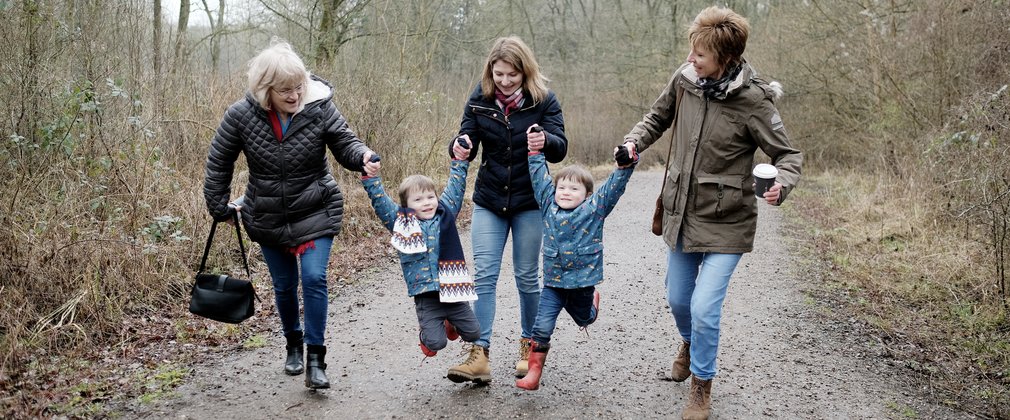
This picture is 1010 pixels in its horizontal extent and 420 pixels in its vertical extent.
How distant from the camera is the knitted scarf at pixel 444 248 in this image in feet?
12.8

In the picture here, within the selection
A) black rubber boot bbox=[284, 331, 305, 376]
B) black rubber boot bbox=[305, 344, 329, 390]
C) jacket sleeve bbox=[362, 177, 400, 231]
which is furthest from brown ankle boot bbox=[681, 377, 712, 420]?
black rubber boot bbox=[284, 331, 305, 376]

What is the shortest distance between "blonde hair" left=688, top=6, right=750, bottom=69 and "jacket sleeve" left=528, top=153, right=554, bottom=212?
98 cm

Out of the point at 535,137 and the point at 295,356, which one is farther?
the point at 295,356

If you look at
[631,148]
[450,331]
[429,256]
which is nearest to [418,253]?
[429,256]

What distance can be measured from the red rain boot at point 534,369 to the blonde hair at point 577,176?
2.89ft

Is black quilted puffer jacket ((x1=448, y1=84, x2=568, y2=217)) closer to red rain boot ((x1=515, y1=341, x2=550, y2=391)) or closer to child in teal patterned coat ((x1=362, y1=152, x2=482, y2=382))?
child in teal patterned coat ((x1=362, y1=152, x2=482, y2=382))

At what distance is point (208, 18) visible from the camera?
1368 centimetres

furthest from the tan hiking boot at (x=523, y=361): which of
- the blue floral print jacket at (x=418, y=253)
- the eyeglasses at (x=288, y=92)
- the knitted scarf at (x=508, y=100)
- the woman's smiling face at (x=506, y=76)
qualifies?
the eyeglasses at (x=288, y=92)

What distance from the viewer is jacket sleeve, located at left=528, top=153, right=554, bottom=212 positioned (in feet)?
13.2

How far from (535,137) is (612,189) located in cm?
49

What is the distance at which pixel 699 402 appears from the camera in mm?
3938

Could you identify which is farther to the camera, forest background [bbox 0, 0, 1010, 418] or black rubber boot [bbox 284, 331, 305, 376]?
forest background [bbox 0, 0, 1010, 418]

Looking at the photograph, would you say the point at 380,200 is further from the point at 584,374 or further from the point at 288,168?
the point at 584,374

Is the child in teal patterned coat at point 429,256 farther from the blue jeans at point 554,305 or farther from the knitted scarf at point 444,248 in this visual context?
the blue jeans at point 554,305
